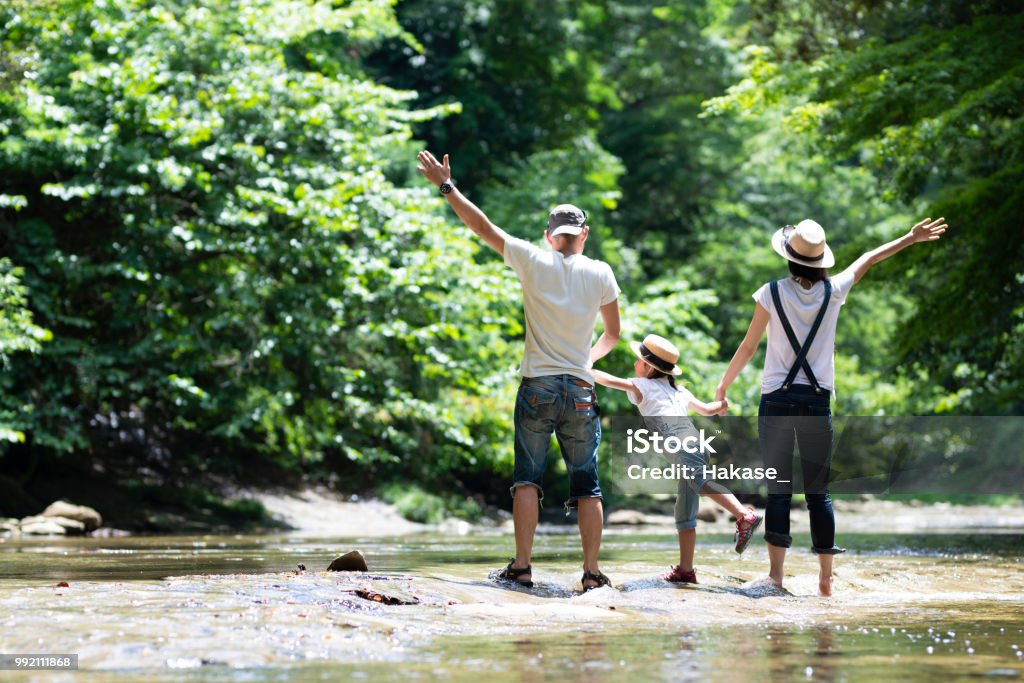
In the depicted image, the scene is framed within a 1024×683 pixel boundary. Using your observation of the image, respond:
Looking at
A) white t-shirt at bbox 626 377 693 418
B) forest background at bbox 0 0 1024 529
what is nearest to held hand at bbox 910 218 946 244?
white t-shirt at bbox 626 377 693 418

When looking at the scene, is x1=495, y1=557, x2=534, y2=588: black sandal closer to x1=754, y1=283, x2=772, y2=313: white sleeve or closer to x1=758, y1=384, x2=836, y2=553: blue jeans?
x1=758, y1=384, x2=836, y2=553: blue jeans

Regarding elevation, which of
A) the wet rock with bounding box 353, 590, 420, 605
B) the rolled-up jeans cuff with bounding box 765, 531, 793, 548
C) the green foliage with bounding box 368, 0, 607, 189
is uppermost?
the green foliage with bounding box 368, 0, 607, 189

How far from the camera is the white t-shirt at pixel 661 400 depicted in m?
7.73

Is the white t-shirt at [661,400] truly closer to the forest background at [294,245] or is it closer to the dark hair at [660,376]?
the dark hair at [660,376]

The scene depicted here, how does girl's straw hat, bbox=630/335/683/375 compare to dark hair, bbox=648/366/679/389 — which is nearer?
girl's straw hat, bbox=630/335/683/375

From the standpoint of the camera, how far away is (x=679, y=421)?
766cm

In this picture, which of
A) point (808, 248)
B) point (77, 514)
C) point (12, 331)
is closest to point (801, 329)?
point (808, 248)

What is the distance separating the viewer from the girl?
752cm

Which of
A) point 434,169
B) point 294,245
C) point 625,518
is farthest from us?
point 625,518

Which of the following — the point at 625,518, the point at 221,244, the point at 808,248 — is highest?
the point at 221,244

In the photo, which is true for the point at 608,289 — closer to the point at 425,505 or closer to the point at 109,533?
the point at 109,533

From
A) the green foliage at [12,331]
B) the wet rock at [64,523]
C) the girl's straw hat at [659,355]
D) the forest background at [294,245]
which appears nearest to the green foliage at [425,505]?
the forest background at [294,245]

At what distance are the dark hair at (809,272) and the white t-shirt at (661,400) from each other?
933 millimetres

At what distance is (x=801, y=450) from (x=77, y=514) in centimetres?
999
